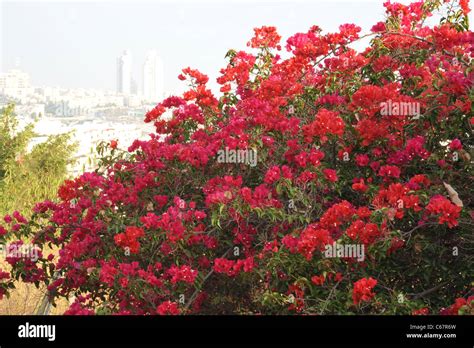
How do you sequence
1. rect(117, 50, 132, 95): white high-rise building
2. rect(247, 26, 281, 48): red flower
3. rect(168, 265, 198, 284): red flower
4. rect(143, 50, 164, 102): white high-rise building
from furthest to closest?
1. rect(117, 50, 132, 95): white high-rise building
2. rect(143, 50, 164, 102): white high-rise building
3. rect(247, 26, 281, 48): red flower
4. rect(168, 265, 198, 284): red flower

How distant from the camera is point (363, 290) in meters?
2.55

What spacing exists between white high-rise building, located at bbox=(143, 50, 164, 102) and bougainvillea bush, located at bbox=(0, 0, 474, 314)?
130 inches

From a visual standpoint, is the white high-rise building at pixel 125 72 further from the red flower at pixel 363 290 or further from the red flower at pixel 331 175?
the red flower at pixel 363 290

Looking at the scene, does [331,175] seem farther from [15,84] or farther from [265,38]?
[15,84]

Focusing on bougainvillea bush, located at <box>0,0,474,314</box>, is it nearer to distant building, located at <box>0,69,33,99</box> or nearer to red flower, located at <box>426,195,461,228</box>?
red flower, located at <box>426,195,461,228</box>

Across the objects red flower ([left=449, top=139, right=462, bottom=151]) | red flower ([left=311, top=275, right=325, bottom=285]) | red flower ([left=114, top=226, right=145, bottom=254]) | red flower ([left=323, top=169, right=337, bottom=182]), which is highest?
red flower ([left=449, top=139, right=462, bottom=151])

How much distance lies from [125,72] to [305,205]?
16.1ft

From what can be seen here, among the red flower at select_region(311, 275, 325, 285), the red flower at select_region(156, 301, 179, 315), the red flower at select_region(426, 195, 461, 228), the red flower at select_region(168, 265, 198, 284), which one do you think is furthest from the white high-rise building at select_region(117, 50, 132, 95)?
the red flower at select_region(426, 195, 461, 228)

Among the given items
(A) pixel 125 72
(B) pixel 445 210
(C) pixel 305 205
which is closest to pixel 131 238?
(C) pixel 305 205

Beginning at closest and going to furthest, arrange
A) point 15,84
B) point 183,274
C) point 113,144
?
point 183,274 → point 113,144 → point 15,84

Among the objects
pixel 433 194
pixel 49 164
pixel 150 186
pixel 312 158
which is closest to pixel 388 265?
pixel 433 194

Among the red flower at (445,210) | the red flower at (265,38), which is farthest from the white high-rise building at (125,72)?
the red flower at (445,210)

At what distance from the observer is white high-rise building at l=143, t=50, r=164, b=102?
7070 mm

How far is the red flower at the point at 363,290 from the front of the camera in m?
2.55
